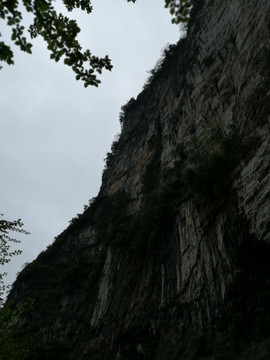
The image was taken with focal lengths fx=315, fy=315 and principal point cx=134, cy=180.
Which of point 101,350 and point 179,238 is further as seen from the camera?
point 101,350

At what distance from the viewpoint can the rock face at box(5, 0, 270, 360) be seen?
10.8m

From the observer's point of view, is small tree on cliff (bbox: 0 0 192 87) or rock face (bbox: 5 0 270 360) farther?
rock face (bbox: 5 0 270 360)

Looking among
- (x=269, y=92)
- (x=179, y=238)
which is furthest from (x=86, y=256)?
(x=269, y=92)

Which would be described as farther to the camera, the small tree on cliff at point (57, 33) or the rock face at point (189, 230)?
the rock face at point (189, 230)

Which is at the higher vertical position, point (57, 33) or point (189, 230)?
point (189, 230)

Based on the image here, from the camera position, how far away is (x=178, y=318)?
41.3 ft

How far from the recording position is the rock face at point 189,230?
35.5 ft

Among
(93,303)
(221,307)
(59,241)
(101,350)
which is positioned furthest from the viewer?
(59,241)

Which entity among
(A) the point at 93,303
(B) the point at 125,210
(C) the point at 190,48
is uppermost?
(C) the point at 190,48

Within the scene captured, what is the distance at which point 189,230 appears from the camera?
14.7 m

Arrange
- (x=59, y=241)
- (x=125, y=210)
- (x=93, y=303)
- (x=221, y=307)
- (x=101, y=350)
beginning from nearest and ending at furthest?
(x=221, y=307)
(x=101, y=350)
(x=93, y=303)
(x=125, y=210)
(x=59, y=241)

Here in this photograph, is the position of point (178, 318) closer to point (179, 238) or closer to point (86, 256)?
point (179, 238)

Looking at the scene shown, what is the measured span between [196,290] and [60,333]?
44.5 feet

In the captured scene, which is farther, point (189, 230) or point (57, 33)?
point (189, 230)
